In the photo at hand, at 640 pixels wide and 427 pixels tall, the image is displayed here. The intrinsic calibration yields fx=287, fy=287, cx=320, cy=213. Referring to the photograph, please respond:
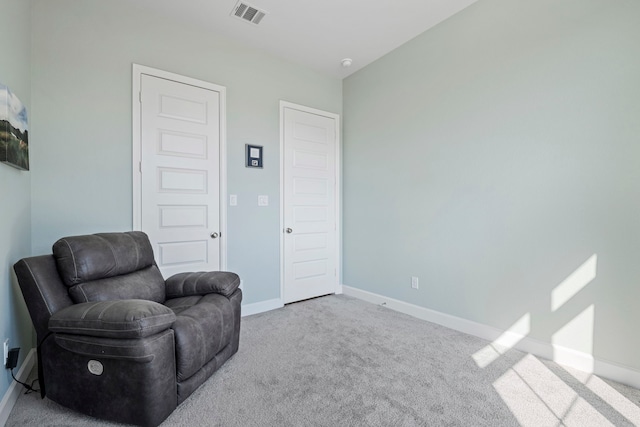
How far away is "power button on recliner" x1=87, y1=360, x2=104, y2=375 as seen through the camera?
145cm

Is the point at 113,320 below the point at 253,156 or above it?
below

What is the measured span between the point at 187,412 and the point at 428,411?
1.33 meters

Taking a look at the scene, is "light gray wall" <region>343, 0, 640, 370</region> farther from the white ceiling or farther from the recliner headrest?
the recliner headrest

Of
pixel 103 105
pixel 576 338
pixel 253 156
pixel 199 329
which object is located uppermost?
pixel 103 105

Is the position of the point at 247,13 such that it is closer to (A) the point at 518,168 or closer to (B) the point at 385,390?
(A) the point at 518,168

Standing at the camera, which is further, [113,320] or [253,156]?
[253,156]

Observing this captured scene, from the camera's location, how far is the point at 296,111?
353 centimetres

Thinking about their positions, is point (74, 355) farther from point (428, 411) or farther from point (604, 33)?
point (604, 33)

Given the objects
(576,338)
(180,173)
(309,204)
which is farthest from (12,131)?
(576,338)

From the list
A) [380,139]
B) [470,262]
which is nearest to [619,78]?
[470,262]

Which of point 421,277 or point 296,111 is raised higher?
point 296,111

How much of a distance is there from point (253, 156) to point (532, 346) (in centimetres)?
306

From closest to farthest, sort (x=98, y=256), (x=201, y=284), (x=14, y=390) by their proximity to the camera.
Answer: (x=14, y=390), (x=98, y=256), (x=201, y=284)

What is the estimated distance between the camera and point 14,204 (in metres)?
1.75
